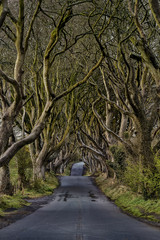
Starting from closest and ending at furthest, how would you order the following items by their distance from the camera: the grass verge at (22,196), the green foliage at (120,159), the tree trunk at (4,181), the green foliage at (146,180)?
the grass verge at (22,196) < the green foliage at (146,180) < the tree trunk at (4,181) < the green foliage at (120,159)

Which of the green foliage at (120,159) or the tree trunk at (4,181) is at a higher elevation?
the green foliage at (120,159)

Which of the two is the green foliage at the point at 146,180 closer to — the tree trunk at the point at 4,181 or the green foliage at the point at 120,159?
the green foliage at the point at 120,159

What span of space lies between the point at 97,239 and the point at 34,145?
19.1m

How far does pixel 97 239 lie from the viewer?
5.89m

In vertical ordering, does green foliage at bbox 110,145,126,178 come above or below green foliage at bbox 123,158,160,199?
above

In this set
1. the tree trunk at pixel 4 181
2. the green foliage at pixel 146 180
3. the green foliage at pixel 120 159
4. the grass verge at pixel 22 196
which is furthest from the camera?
the green foliage at pixel 120 159

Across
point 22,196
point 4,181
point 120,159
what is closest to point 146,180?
point 120,159

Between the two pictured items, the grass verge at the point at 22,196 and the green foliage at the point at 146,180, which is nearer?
the grass verge at the point at 22,196

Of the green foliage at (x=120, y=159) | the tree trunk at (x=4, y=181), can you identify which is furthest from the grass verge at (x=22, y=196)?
the green foliage at (x=120, y=159)

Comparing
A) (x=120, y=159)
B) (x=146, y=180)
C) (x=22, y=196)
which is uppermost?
(x=120, y=159)

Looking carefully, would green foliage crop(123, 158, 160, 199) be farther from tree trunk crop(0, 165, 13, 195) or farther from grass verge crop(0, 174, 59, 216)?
tree trunk crop(0, 165, 13, 195)

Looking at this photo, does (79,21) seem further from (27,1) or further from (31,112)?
(31,112)

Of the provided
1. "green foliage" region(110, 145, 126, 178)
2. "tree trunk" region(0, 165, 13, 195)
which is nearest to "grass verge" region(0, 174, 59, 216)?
"tree trunk" region(0, 165, 13, 195)

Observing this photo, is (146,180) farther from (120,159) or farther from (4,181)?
(4,181)
